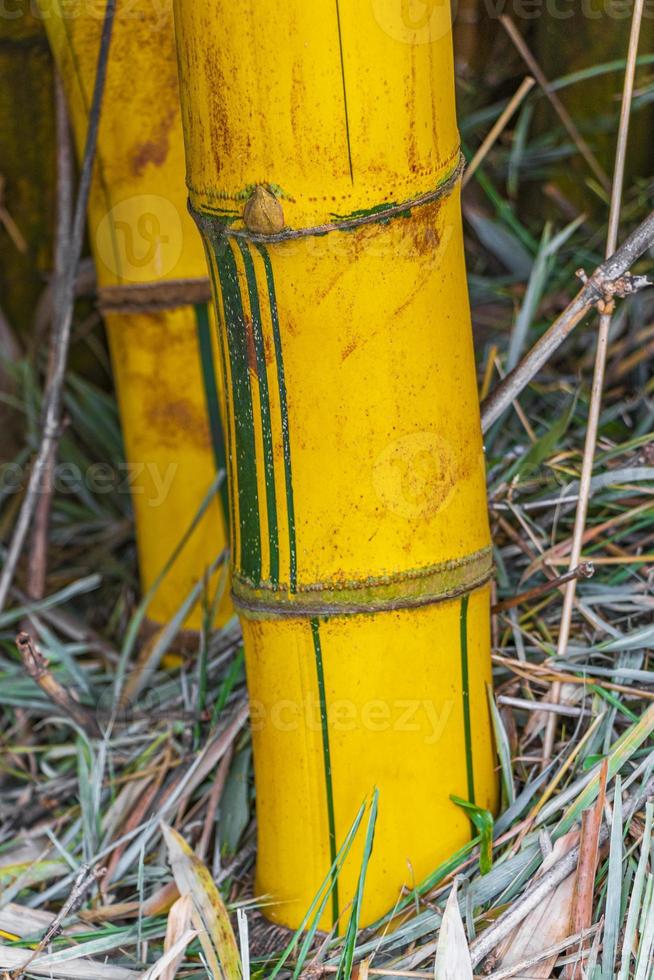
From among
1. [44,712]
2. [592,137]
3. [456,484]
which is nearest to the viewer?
[456,484]

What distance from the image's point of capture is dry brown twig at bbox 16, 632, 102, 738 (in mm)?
938

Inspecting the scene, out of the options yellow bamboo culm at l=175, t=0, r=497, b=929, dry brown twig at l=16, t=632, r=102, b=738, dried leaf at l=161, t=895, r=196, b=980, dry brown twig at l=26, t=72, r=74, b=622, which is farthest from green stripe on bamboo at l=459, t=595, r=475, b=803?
dry brown twig at l=26, t=72, r=74, b=622

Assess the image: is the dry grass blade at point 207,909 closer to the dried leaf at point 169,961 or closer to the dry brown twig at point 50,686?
the dried leaf at point 169,961

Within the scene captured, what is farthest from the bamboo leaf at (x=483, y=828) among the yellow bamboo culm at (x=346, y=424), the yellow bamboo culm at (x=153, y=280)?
the yellow bamboo culm at (x=153, y=280)

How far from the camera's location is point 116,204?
3.75 feet

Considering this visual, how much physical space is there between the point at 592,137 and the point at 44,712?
90 cm

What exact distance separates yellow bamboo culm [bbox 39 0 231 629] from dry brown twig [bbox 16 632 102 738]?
0.52 feet

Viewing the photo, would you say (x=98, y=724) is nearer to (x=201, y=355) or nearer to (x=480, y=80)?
(x=201, y=355)

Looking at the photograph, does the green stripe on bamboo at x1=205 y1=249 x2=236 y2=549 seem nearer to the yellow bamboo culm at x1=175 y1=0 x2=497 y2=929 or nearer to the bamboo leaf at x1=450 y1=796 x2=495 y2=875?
the yellow bamboo culm at x1=175 y1=0 x2=497 y2=929

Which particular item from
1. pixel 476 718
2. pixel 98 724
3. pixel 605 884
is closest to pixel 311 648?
pixel 476 718

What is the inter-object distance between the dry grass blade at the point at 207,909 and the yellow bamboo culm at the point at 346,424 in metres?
0.05

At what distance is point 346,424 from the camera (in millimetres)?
745

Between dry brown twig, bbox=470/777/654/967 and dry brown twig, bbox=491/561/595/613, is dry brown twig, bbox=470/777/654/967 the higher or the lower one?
the lower one

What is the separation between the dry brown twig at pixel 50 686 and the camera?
3.08 feet
